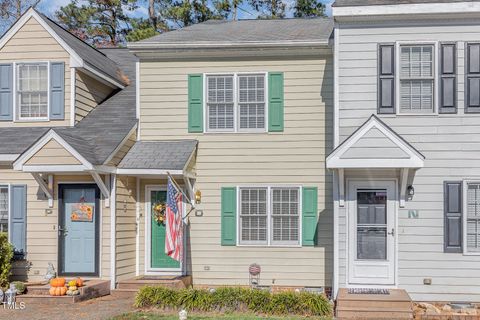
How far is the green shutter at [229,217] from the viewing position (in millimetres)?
14008

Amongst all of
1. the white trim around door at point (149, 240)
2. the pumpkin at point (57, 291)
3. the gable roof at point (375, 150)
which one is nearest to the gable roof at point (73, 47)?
the white trim around door at point (149, 240)

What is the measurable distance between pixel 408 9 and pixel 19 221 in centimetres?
929

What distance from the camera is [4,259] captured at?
13.0 meters

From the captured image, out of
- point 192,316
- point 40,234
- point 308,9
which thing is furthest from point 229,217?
point 308,9

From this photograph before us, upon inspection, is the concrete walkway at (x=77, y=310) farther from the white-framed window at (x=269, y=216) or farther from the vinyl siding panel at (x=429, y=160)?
the vinyl siding panel at (x=429, y=160)

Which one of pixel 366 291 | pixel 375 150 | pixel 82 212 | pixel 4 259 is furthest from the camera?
pixel 82 212

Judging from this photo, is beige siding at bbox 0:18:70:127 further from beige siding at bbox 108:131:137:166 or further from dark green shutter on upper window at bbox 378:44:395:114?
dark green shutter on upper window at bbox 378:44:395:114

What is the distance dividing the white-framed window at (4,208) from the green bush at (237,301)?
4.39 metres

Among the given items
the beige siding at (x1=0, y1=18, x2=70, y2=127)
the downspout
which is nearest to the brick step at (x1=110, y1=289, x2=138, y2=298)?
the downspout

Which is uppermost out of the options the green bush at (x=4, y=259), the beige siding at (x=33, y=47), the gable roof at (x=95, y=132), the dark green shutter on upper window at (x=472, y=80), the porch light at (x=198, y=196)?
the beige siding at (x=33, y=47)

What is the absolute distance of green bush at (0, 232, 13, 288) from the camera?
42.5 feet

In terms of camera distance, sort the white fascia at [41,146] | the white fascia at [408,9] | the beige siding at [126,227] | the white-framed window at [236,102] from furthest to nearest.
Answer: the white-framed window at [236,102], the beige siding at [126,227], the white fascia at [41,146], the white fascia at [408,9]

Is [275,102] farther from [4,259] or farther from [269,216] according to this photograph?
[4,259]

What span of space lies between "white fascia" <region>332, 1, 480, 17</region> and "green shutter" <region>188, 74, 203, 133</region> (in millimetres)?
3645
